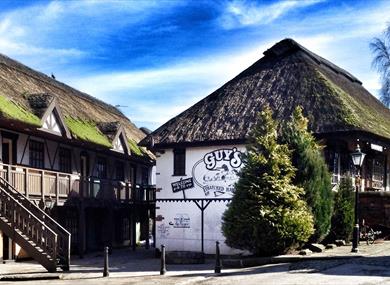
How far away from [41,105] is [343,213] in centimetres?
1312

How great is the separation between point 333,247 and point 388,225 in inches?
175

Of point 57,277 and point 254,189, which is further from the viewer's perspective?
point 254,189

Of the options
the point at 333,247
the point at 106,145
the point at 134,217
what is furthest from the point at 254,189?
the point at 134,217

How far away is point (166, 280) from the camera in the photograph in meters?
16.4

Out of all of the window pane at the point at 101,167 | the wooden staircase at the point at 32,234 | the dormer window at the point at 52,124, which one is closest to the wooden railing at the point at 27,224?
the wooden staircase at the point at 32,234

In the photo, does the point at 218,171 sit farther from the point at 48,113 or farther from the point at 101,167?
the point at 101,167

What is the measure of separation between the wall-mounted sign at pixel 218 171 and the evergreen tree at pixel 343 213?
15.3 ft

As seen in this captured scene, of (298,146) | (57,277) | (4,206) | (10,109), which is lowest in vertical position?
(57,277)

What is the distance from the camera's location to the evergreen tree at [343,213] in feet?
73.6

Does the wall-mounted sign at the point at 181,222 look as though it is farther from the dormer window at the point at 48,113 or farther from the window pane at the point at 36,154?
the window pane at the point at 36,154

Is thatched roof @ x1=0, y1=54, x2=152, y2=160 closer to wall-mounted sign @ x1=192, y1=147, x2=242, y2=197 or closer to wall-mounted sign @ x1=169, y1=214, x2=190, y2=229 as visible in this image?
wall-mounted sign @ x1=169, y1=214, x2=190, y2=229

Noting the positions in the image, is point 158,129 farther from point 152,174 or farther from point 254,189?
point 152,174

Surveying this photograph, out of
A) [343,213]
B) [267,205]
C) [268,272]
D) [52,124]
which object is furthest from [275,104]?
[268,272]

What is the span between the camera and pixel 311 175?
20484mm
